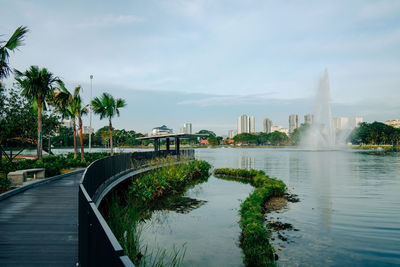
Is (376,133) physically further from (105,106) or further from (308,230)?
(308,230)

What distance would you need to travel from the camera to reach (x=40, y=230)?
7.26 metres

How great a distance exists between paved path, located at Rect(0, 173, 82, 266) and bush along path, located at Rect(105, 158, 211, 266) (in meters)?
1.46

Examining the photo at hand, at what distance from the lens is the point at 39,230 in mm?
7266

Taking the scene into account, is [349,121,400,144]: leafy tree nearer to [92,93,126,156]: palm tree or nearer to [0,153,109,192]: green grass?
[92,93,126,156]: palm tree

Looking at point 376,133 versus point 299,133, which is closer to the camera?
point 376,133

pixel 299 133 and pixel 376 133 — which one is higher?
pixel 299 133

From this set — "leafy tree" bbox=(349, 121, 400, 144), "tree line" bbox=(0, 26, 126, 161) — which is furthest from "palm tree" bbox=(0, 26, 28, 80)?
"leafy tree" bbox=(349, 121, 400, 144)

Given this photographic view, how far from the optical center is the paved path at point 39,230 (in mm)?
5601

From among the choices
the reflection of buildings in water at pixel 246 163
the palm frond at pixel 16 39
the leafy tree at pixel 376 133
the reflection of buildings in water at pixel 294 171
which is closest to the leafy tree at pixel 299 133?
the leafy tree at pixel 376 133

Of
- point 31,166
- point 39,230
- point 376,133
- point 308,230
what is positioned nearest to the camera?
point 39,230

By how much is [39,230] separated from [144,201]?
9401 millimetres

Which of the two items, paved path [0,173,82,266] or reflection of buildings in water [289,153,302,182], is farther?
reflection of buildings in water [289,153,302,182]

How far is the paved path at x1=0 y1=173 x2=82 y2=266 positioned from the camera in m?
5.60

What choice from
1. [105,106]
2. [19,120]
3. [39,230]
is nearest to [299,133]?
[105,106]
